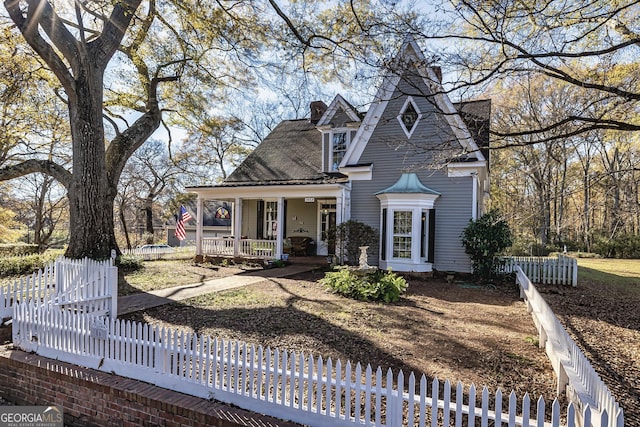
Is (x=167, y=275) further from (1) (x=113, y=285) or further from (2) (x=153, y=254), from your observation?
(2) (x=153, y=254)

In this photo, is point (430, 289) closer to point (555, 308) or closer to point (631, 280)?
point (555, 308)

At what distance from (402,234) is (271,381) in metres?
9.52

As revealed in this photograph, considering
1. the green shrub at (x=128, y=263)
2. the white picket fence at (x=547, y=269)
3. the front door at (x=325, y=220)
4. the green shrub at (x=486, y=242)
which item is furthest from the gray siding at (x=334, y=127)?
the green shrub at (x=128, y=263)

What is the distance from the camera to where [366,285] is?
30.9ft

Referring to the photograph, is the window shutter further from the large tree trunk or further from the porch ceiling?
the large tree trunk

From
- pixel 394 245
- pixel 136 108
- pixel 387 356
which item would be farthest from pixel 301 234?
pixel 387 356

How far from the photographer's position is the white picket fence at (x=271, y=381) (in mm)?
2936

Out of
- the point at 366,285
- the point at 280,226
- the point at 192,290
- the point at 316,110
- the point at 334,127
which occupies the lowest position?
the point at 192,290

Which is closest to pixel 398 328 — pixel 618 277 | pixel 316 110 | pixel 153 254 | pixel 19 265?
pixel 618 277

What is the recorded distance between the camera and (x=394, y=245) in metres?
13.4

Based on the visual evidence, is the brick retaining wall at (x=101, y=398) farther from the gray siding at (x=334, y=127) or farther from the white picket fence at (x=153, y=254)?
the white picket fence at (x=153, y=254)

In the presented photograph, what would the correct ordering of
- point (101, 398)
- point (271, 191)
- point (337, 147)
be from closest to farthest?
point (101, 398), point (271, 191), point (337, 147)

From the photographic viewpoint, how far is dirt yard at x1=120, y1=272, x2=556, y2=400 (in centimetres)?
495

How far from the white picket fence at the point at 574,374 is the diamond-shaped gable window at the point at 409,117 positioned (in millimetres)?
8749
